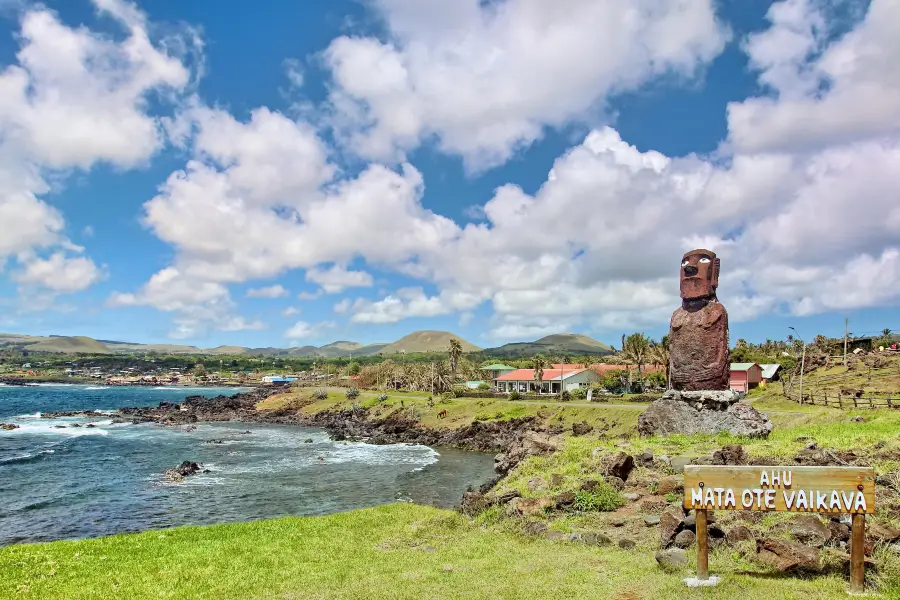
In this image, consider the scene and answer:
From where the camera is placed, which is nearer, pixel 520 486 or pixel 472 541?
pixel 472 541

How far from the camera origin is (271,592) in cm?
1258

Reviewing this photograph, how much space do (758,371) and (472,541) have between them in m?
78.6

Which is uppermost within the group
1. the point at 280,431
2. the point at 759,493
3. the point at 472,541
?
the point at 759,493

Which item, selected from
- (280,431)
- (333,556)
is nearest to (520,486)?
(333,556)

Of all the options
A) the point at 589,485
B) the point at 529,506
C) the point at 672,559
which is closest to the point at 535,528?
the point at 529,506


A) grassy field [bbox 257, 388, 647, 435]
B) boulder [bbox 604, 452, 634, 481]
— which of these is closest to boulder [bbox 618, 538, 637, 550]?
boulder [bbox 604, 452, 634, 481]

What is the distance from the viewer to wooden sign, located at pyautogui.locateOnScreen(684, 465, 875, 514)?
31.5ft

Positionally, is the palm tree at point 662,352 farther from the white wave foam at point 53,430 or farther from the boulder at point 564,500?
the white wave foam at point 53,430

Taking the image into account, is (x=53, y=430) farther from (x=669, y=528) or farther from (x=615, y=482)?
(x=669, y=528)

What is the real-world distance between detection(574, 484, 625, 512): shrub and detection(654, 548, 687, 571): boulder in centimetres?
601

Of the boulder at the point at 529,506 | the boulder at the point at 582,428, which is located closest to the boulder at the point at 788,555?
the boulder at the point at 529,506

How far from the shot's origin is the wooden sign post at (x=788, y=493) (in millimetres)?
9531

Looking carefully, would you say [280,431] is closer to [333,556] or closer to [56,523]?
[56,523]

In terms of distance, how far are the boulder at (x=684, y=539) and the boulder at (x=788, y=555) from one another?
159cm
